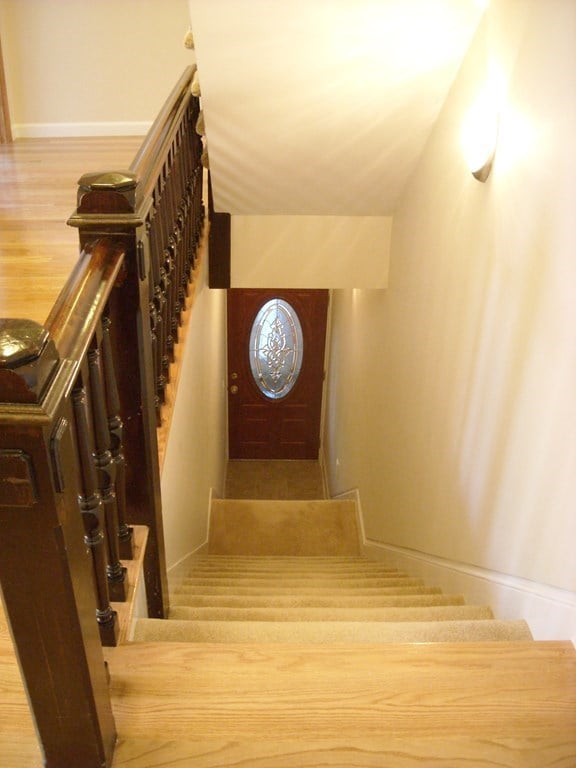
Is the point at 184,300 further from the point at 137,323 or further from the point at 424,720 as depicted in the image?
the point at 424,720

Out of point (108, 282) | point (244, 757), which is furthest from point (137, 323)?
point (244, 757)

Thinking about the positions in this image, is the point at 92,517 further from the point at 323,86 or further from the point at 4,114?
the point at 4,114

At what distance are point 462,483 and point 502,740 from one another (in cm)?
124

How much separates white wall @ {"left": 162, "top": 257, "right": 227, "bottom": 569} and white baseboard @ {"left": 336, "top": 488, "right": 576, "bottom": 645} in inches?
48.6

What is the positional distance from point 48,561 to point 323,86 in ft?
7.80

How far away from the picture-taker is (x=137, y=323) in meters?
1.50

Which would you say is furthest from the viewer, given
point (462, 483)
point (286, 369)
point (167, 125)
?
point (286, 369)

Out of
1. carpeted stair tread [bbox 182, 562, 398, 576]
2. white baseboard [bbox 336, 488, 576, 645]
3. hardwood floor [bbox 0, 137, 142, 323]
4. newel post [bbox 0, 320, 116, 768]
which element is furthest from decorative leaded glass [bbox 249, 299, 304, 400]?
newel post [bbox 0, 320, 116, 768]

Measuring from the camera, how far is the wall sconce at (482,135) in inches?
82.7

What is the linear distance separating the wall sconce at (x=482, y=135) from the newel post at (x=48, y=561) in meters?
1.71

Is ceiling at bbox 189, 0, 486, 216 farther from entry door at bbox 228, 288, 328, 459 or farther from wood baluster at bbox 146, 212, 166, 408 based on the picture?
entry door at bbox 228, 288, 328, 459

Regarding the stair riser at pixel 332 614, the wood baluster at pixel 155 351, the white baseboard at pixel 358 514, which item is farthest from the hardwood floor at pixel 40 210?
the white baseboard at pixel 358 514

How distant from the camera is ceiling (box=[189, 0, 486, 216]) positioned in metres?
2.30

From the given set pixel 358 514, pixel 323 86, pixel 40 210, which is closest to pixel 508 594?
pixel 323 86
